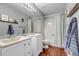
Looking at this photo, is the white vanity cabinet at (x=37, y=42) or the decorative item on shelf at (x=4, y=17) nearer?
the decorative item on shelf at (x=4, y=17)

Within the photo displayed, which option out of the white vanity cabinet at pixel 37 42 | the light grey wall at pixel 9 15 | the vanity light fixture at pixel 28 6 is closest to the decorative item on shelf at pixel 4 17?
the light grey wall at pixel 9 15

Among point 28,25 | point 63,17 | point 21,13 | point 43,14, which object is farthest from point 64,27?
point 21,13

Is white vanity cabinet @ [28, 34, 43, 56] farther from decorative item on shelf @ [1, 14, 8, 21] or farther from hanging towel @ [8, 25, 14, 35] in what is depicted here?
decorative item on shelf @ [1, 14, 8, 21]

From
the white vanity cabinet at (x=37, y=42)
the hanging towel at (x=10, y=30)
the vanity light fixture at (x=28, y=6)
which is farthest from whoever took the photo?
the white vanity cabinet at (x=37, y=42)

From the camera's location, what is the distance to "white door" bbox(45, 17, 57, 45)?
0.94 meters

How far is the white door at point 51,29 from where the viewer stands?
3.07 feet

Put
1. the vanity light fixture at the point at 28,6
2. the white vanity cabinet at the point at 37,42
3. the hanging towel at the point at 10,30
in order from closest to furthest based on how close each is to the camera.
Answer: the vanity light fixture at the point at 28,6 → the hanging towel at the point at 10,30 → the white vanity cabinet at the point at 37,42

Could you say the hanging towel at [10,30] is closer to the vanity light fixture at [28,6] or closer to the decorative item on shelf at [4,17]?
the decorative item on shelf at [4,17]

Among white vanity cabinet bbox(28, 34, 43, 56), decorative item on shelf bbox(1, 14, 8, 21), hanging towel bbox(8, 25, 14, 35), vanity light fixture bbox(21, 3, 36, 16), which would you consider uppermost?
vanity light fixture bbox(21, 3, 36, 16)

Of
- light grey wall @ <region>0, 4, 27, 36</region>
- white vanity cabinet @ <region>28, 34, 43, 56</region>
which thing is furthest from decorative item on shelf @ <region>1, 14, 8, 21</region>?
white vanity cabinet @ <region>28, 34, 43, 56</region>

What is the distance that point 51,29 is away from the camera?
3.16 feet

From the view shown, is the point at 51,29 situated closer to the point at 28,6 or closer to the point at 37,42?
the point at 28,6

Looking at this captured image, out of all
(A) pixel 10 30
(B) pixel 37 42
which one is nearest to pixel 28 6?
(A) pixel 10 30

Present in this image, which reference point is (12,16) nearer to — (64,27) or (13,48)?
(13,48)
